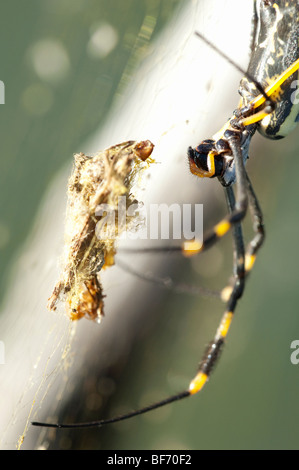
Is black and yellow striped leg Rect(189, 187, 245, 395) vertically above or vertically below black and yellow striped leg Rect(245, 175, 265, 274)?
below

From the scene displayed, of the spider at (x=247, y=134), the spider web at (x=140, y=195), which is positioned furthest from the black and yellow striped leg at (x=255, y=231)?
the spider web at (x=140, y=195)

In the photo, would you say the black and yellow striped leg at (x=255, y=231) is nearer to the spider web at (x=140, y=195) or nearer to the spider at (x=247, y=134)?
the spider at (x=247, y=134)

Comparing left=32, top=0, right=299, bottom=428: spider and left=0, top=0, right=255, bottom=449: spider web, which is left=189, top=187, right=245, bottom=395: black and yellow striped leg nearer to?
left=32, top=0, right=299, bottom=428: spider

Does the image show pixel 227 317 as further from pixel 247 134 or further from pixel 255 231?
pixel 247 134

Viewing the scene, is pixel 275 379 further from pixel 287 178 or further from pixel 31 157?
pixel 31 157

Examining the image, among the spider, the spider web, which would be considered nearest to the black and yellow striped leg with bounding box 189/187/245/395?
the spider

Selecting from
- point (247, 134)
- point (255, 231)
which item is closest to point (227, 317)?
point (255, 231)
